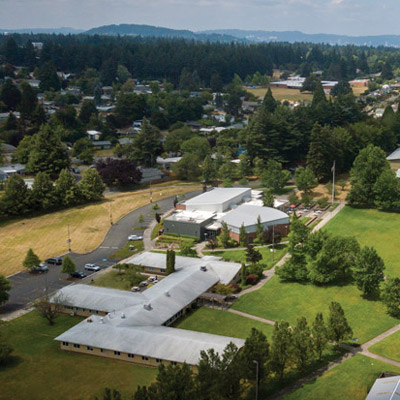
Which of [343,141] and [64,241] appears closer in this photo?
[64,241]

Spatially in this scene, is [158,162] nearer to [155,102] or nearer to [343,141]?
[343,141]

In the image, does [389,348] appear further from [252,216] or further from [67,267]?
[67,267]

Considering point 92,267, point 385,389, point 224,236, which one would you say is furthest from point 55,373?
point 224,236

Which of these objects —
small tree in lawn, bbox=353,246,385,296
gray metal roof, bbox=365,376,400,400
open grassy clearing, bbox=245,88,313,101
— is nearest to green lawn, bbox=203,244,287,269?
small tree in lawn, bbox=353,246,385,296

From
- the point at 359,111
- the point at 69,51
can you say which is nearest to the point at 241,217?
the point at 359,111

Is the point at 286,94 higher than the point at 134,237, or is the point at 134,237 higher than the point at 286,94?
the point at 286,94

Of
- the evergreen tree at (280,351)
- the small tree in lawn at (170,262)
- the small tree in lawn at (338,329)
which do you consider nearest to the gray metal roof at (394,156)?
the small tree in lawn at (170,262)

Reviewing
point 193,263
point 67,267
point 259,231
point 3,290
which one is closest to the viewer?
point 3,290
